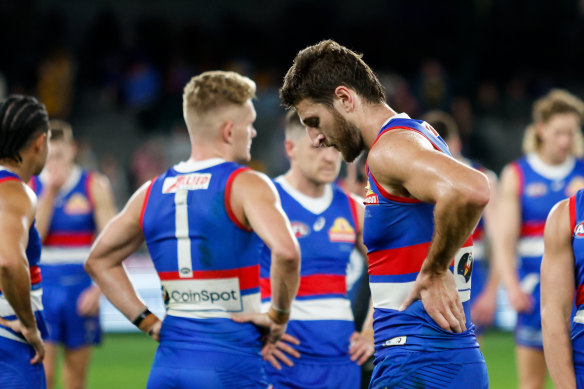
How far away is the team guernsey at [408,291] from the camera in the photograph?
317 cm

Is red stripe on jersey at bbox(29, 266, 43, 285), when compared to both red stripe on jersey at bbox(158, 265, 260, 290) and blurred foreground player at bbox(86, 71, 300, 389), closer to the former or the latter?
blurred foreground player at bbox(86, 71, 300, 389)

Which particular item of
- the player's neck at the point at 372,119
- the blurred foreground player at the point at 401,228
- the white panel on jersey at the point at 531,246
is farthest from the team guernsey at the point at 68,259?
the player's neck at the point at 372,119

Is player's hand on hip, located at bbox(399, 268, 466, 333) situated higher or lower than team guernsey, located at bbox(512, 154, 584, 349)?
lower

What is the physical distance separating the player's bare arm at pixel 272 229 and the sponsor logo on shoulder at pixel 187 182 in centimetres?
15

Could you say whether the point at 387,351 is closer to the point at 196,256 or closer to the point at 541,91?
the point at 196,256

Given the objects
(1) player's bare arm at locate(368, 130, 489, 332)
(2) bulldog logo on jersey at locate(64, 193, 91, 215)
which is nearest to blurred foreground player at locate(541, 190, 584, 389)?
(1) player's bare arm at locate(368, 130, 489, 332)

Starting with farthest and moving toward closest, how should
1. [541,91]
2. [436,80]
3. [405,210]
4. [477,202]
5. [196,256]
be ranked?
[541,91], [436,80], [196,256], [405,210], [477,202]

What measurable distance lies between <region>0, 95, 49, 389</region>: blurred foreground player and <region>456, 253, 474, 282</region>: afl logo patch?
206 cm

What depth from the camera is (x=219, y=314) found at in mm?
3852

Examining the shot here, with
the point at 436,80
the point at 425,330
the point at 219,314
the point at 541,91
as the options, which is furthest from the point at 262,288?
the point at 541,91

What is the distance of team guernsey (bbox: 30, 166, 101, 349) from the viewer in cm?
742

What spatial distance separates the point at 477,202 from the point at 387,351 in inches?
32.4

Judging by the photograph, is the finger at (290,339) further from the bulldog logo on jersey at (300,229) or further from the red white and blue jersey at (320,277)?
the bulldog logo on jersey at (300,229)

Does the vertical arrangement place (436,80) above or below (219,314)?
above
